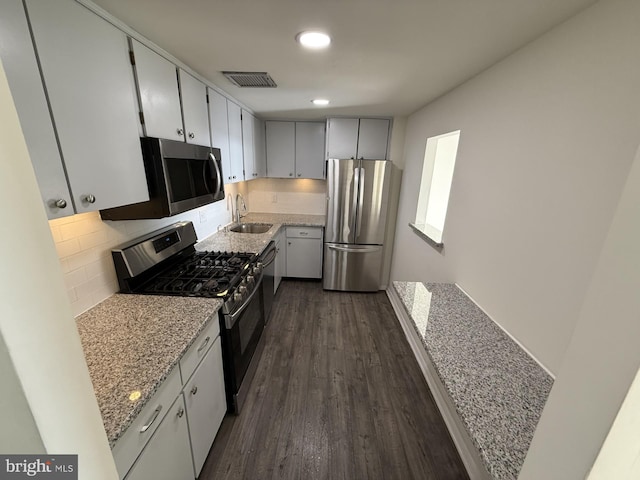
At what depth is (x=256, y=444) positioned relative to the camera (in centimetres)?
164

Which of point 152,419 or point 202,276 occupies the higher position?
point 202,276

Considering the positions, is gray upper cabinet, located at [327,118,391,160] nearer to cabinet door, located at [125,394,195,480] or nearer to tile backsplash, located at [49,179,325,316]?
tile backsplash, located at [49,179,325,316]

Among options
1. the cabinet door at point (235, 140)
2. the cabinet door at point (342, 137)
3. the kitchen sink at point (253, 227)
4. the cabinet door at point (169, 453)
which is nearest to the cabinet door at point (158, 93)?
the cabinet door at point (235, 140)

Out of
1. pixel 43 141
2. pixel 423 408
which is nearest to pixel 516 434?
pixel 423 408

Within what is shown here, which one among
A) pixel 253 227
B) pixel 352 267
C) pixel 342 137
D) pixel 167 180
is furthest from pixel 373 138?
pixel 167 180

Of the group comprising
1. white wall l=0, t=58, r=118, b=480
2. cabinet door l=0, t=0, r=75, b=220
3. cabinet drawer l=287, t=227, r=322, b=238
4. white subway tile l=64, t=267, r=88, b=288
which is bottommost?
cabinet drawer l=287, t=227, r=322, b=238

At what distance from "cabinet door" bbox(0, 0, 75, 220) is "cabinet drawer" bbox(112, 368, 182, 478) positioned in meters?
0.76

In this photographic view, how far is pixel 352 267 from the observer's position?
3.50 metres

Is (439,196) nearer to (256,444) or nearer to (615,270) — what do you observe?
(615,270)

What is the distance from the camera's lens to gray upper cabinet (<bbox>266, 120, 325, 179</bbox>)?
3.54 m

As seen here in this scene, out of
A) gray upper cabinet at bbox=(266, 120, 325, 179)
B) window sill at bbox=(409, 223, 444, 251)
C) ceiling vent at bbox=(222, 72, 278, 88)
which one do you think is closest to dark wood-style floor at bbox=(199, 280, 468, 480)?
window sill at bbox=(409, 223, 444, 251)

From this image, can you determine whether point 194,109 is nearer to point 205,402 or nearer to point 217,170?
point 217,170

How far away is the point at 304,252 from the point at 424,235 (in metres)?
1.75

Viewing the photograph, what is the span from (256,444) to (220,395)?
0.39 m
